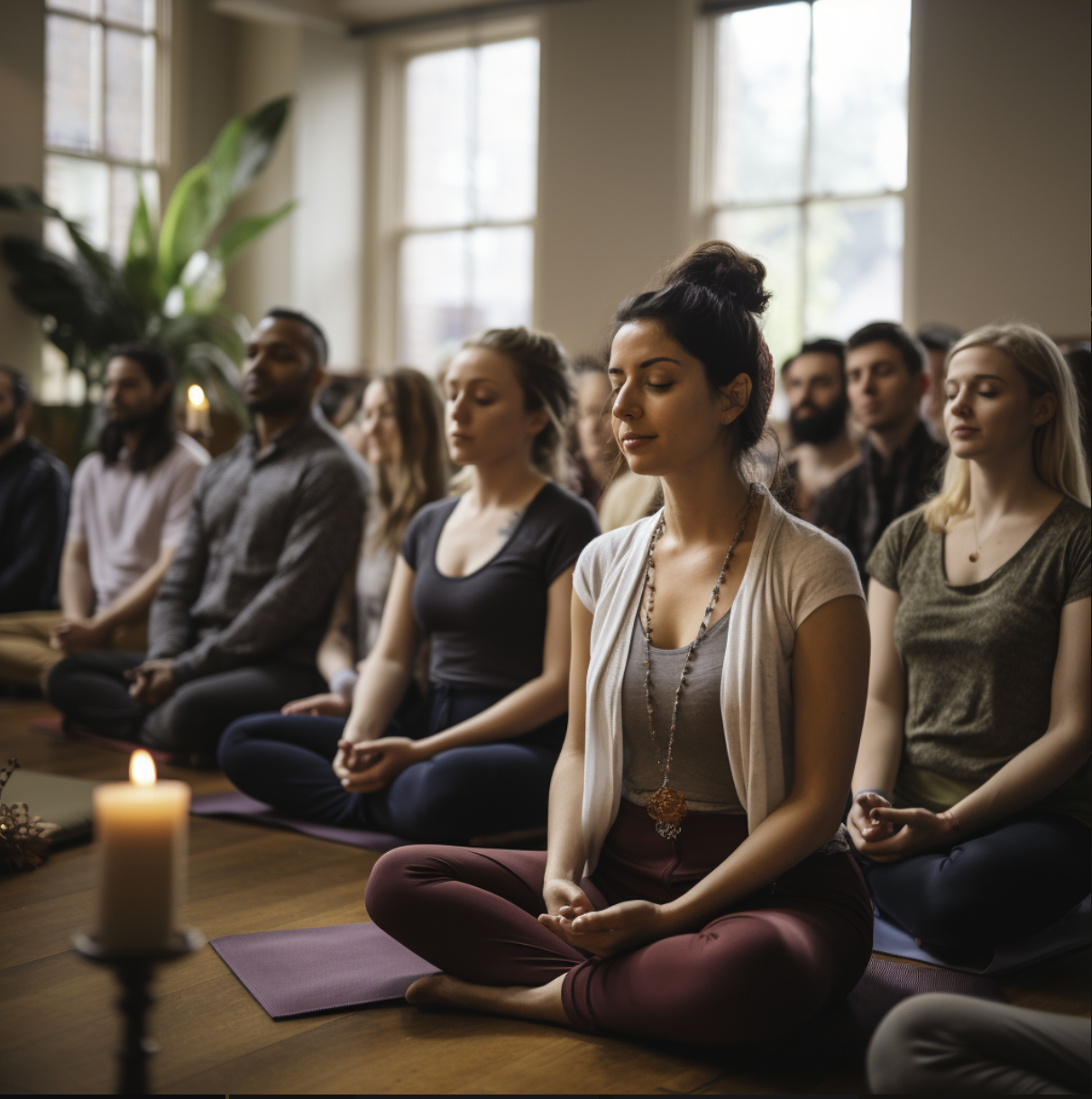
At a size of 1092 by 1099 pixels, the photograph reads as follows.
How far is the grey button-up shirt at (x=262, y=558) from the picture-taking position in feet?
11.6

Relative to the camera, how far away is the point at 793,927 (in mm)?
1587

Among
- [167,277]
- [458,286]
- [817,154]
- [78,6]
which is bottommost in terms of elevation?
[167,277]

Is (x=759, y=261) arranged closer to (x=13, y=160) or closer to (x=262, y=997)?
(x=262, y=997)

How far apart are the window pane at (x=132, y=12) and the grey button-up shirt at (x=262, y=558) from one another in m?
4.73

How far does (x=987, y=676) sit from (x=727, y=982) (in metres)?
0.89

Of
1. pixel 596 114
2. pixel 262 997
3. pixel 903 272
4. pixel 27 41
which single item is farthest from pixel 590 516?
pixel 27 41

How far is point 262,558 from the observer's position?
364 cm

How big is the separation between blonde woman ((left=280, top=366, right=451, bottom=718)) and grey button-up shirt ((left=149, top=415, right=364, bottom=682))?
Answer: 17 centimetres

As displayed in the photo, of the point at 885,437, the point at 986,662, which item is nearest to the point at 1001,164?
the point at 885,437

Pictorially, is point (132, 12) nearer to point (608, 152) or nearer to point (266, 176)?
point (266, 176)

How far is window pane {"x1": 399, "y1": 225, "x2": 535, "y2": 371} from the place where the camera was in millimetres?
7727

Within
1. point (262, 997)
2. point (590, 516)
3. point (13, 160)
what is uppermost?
point (13, 160)

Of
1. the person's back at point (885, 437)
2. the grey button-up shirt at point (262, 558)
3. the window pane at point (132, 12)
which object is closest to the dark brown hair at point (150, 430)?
the grey button-up shirt at point (262, 558)

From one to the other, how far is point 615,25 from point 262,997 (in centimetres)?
613
